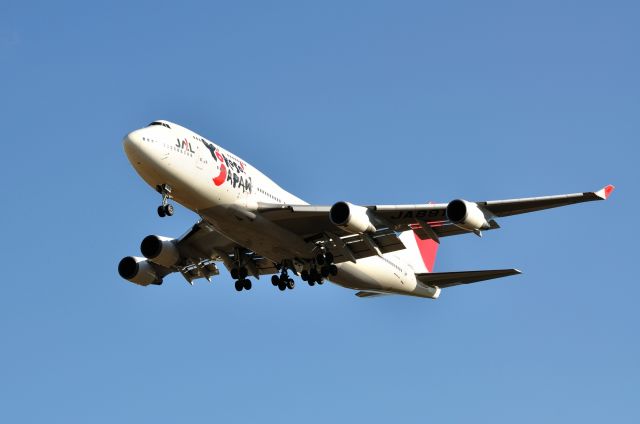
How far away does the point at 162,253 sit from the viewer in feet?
133

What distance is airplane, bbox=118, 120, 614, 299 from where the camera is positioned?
3412cm

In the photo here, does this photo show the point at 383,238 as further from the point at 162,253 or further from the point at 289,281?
the point at 162,253

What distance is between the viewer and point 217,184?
→ 34.9 metres

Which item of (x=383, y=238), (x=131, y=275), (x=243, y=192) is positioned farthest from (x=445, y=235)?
(x=131, y=275)

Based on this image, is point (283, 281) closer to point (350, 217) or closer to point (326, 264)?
point (326, 264)

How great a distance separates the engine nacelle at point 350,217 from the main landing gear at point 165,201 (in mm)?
5752

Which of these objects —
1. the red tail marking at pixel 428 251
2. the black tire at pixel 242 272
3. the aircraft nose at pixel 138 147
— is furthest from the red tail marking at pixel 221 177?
the red tail marking at pixel 428 251

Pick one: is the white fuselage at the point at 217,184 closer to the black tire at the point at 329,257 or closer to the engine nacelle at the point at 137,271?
the black tire at the point at 329,257

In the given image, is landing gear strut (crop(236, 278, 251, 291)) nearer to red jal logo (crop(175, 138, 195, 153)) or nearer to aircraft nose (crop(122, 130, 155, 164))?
red jal logo (crop(175, 138, 195, 153))

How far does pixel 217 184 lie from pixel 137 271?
31.9ft

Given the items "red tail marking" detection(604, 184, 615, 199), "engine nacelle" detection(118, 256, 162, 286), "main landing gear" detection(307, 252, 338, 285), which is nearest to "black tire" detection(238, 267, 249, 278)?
"main landing gear" detection(307, 252, 338, 285)

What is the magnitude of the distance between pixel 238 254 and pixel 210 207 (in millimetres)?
5727

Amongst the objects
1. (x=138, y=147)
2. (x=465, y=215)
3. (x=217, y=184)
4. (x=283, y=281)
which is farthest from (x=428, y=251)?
(x=138, y=147)

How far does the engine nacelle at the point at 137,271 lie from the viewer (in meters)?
42.9
